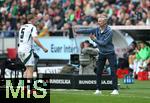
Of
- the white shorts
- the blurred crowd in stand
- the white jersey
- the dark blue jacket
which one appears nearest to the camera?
the dark blue jacket

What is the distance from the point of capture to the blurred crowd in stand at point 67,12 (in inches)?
1181

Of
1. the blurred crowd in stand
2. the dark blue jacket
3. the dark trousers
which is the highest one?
the blurred crowd in stand

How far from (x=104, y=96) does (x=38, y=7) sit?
1817 centimetres

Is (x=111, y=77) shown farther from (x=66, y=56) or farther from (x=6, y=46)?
(x=6, y=46)

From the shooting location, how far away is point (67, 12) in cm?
3291

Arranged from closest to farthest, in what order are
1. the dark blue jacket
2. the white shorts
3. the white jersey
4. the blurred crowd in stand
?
1. the dark blue jacket
2. the white shorts
3. the white jersey
4. the blurred crowd in stand

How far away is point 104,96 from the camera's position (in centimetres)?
1758

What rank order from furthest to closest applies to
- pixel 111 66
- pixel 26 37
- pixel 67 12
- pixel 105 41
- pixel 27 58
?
pixel 67 12
pixel 26 37
pixel 27 58
pixel 111 66
pixel 105 41

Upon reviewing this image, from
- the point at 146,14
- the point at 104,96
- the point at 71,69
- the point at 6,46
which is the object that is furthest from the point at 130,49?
the point at 104,96

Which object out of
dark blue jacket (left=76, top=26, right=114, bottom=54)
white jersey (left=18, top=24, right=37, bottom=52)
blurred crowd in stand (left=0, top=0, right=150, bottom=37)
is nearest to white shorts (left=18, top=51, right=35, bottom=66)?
white jersey (left=18, top=24, right=37, bottom=52)

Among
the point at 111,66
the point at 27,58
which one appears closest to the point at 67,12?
the point at 27,58

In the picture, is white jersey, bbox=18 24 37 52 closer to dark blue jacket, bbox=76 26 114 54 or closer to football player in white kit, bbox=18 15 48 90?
football player in white kit, bbox=18 15 48 90

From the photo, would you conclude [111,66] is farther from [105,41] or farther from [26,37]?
[26,37]

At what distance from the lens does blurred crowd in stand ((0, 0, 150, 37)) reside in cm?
3000
